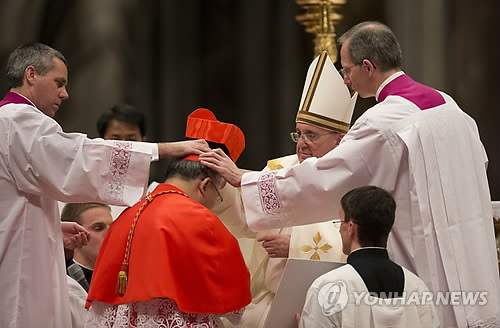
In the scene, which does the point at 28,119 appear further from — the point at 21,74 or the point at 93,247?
the point at 93,247

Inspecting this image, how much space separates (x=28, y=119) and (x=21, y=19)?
445 cm

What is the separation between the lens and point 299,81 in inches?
388

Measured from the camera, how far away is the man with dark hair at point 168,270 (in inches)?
173

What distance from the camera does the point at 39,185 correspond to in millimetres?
4898

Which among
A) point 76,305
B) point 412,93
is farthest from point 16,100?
point 412,93

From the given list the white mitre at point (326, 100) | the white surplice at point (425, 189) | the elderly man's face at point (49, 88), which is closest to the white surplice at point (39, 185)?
the elderly man's face at point (49, 88)

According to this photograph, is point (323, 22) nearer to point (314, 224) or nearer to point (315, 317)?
point (314, 224)

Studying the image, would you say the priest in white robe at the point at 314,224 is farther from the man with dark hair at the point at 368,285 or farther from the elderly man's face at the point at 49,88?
the man with dark hair at the point at 368,285

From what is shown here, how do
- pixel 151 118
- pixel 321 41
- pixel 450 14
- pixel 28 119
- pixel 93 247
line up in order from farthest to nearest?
pixel 151 118, pixel 450 14, pixel 321 41, pixel 93 247, pixel 28 119

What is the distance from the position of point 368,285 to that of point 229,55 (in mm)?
6308

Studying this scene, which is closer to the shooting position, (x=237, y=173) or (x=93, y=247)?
(x=237, y=173)

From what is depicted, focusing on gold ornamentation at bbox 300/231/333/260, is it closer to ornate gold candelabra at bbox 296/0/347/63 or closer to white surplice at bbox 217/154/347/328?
white surplice at bbox 217/154/347/328

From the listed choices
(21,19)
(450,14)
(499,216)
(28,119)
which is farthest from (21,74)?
(450,14)

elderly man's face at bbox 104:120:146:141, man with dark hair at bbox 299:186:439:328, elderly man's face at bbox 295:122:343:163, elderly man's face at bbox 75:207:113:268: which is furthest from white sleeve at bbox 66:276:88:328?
elderly man's face at bbox 104:120:146:141
